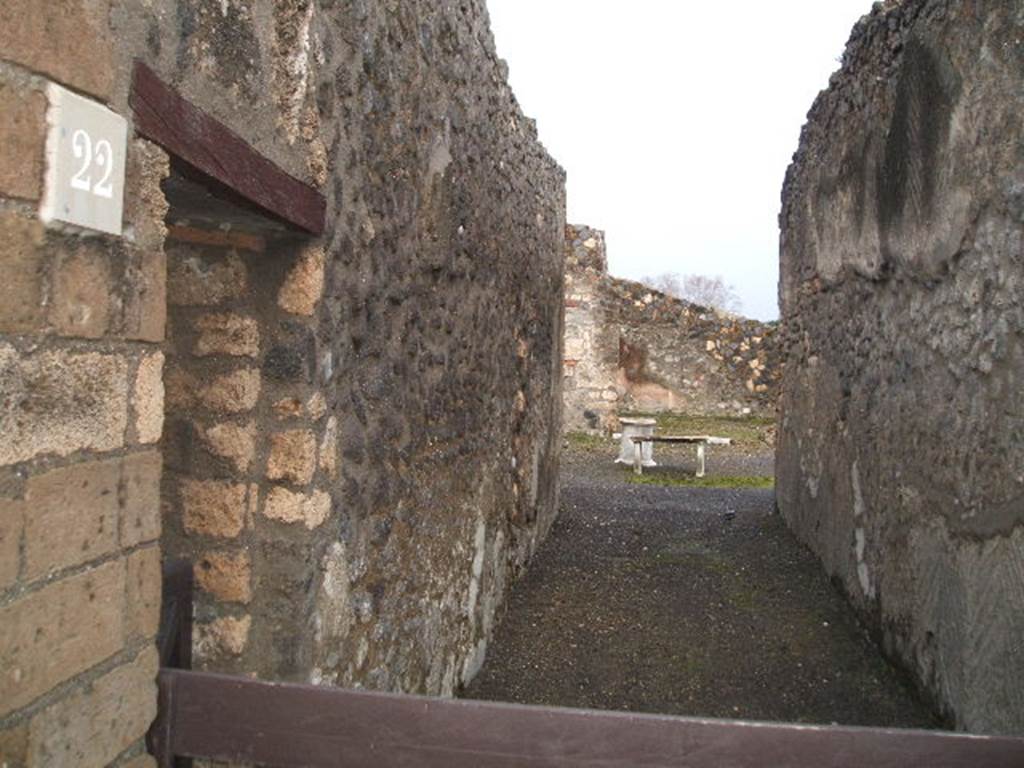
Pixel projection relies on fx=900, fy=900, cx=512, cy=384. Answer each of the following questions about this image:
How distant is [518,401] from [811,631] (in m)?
2.16

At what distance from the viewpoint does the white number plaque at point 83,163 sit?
1288 mm

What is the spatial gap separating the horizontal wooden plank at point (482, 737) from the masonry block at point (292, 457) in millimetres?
706

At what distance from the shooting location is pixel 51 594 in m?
1.35

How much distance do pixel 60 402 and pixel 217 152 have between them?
2.27ft

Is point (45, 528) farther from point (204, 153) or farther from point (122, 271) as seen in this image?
point (204, 153)

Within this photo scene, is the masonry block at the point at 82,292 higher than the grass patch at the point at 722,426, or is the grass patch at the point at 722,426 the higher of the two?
the masonry block at the point at 82,292

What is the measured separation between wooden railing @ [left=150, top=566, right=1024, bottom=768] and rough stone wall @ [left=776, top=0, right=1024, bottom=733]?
1.59 meters

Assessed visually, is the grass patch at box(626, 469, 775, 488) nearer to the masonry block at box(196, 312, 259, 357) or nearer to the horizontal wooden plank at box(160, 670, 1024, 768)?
the masonry block at box(196, 312, 259, 357)

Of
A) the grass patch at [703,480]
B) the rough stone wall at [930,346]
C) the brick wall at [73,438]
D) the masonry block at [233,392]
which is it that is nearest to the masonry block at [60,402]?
the brick wall at [73,438]

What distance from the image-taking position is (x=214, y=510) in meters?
2.40

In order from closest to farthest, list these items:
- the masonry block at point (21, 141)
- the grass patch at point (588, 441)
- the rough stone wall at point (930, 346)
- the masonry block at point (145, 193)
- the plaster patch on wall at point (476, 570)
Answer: the masonry block at point (21, 141)
the masonry block at point (145, 193)
the rough stone wall at point (930, 346)
the plaster patch on wall at point (476, 570)
the grass patch at point (588, 441)

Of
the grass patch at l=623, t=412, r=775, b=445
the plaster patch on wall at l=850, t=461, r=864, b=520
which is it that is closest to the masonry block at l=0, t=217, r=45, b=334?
the plaster patch on wall at l=850, t=461, r=864, b=520

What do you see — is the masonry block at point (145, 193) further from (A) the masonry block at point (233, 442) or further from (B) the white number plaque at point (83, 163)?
(A) the masonry block at point (233, 442)

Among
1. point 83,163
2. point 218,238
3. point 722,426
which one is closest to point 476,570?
point 218,238
